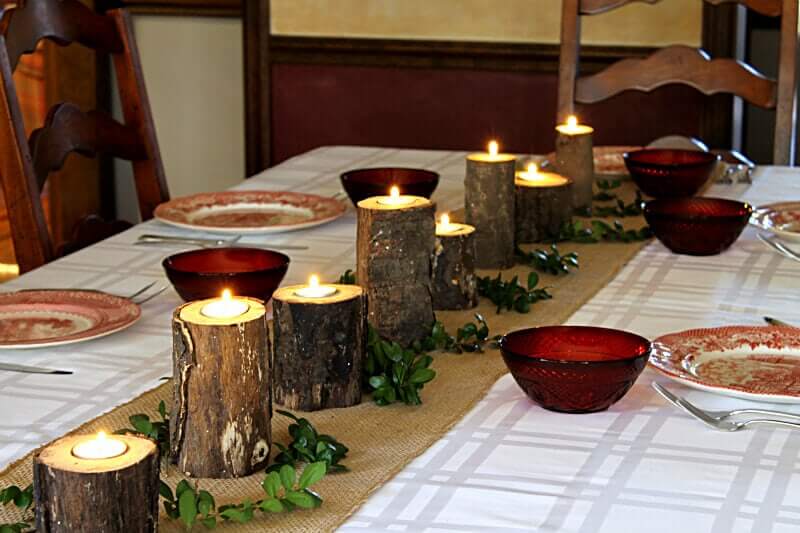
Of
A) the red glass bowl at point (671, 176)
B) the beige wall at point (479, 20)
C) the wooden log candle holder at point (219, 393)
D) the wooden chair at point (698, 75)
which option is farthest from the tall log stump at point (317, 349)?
the beige wall at point (479, 20)

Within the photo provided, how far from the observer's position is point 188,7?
3604mm

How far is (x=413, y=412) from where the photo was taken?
1016 mm

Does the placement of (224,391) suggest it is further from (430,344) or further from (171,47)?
(171,47)

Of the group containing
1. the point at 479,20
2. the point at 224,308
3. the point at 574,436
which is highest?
the point at 479,20

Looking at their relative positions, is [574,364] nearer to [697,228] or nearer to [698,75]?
[697,228]

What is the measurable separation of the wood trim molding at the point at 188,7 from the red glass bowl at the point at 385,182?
1.94m

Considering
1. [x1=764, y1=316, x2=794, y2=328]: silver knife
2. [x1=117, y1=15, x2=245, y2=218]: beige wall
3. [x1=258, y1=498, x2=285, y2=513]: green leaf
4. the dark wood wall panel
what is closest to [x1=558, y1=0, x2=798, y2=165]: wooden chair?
the dark wood wall panel

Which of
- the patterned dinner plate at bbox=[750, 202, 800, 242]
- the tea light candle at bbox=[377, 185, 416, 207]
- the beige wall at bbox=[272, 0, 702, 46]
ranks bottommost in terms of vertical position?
the patterned dinner plate at bbox=[750, 202, 800, 242]

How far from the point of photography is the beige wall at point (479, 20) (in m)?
3.15

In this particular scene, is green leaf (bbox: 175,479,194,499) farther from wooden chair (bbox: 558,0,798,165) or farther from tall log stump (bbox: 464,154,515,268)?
wooden chair (bbox: 558,0,798,165)

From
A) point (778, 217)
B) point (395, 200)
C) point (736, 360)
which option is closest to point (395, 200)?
point (395, 200)

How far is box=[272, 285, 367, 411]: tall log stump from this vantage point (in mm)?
1002

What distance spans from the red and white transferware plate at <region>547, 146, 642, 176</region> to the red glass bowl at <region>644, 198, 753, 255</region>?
0.51 meters

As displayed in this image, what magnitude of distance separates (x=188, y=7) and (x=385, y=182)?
6.66 feet
